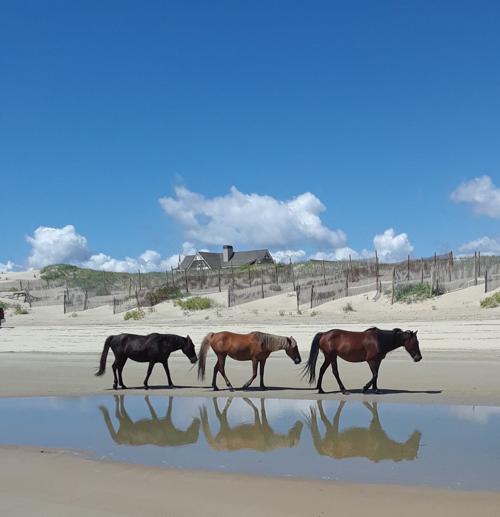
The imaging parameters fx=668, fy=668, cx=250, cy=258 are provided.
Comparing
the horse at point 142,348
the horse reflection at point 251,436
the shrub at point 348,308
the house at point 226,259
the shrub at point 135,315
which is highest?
the house at point 226,259

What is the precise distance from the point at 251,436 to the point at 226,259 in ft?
230

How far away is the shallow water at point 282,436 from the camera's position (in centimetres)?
771

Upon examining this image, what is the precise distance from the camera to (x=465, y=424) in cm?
994

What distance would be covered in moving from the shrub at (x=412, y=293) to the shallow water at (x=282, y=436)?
19326 mm

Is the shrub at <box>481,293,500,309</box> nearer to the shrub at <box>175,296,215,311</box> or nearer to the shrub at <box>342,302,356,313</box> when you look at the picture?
the shrub at <box>342,302,356,313</box>

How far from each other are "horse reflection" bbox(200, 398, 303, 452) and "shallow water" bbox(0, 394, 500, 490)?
0.01 metres

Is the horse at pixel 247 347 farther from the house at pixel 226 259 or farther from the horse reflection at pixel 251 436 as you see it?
the house at pixel 226 259

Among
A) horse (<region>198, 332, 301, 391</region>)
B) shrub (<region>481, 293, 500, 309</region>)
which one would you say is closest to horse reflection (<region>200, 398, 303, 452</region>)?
horse (<region>198, 332, 301, 391</region>)

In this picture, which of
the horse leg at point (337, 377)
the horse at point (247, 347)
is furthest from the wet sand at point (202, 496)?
the horse at point (247, 347)

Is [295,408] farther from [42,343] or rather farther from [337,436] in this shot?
[42,343]

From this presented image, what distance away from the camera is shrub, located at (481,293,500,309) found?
25.8m

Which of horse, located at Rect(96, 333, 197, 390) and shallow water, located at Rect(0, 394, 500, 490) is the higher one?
horse, located at Rect(96, 333, 197, 390)

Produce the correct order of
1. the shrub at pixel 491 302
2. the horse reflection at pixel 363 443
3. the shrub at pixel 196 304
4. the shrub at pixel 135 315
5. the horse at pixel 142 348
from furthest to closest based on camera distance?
the shrub at pixel 196 304
the shrub at pixel 135 315
the shrub at pixel 491 302
the horse at pixel 142 348
the horse reflection at pixel 363 443

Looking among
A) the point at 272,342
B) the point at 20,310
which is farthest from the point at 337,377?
the point at 20,310
